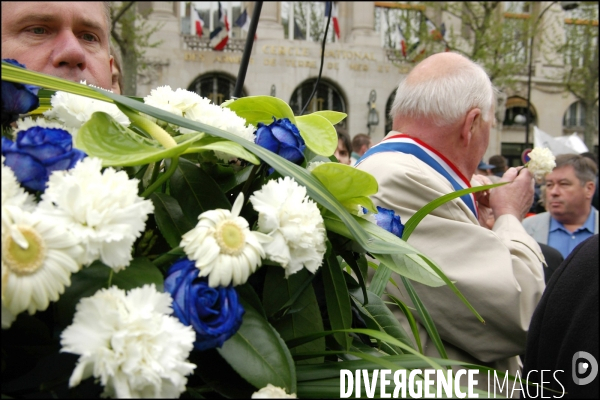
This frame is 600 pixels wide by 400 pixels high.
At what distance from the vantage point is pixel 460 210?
2.13 metres

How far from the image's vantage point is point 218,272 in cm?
63

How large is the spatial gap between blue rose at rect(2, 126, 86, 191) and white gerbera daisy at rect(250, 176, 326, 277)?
201 mm

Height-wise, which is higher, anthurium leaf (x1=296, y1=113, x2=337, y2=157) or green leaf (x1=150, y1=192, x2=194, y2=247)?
anthurium leaf (x1=296, y1=113, x2=337, y2=157)

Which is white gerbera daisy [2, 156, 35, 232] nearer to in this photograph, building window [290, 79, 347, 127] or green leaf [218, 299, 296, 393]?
green leaf [218, 299, 296, 393]

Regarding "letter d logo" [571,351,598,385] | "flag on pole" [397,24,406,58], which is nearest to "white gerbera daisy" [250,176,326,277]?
"letter d logo" [571,351,598,385]

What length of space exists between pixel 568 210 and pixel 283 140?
4169 mm

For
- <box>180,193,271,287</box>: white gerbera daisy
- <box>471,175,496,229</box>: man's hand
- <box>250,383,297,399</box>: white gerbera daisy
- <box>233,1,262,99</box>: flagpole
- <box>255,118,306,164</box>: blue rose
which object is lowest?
<box>471,175,496,229</box>: man's hand

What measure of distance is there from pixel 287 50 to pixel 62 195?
20.8m

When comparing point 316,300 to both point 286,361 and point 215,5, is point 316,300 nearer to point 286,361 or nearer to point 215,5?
point 286,361

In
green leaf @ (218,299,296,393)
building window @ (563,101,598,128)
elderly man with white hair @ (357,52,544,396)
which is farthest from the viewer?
building window @ (563,101,598,128)

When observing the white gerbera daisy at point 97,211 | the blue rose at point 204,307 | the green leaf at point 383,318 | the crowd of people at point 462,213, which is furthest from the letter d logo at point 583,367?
the white gerbera daisy at point 97,211

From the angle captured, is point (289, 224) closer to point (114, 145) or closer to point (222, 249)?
point (222, 249)

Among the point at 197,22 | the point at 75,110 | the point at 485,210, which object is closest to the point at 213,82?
the point at 197,22

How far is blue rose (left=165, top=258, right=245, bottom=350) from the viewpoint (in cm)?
62
